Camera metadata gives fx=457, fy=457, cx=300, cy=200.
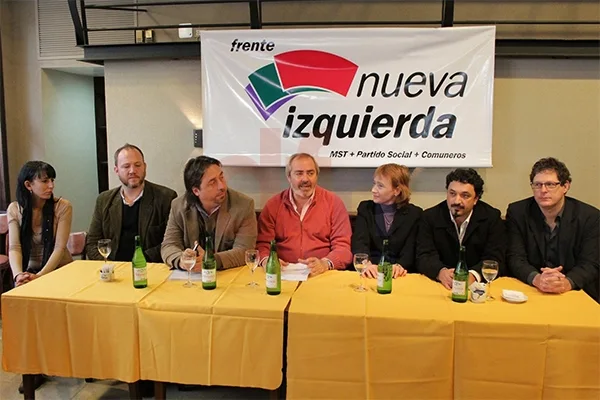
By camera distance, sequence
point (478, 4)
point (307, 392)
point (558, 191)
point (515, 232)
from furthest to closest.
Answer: point (478, 4) < point (515, 232) < point (558, 191) < point (307, 392)

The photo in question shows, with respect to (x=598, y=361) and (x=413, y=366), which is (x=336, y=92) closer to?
(x=413, y=366)

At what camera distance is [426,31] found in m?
2.99

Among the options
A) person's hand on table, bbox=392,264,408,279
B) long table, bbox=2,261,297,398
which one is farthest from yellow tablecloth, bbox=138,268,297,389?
person's hand on table, bbox=392,264,408,279

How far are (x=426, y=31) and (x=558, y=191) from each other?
1.38 meters

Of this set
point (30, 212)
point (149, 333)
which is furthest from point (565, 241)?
point (30, 212)

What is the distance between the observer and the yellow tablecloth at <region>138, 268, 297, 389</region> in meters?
1.80

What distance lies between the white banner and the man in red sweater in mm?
586

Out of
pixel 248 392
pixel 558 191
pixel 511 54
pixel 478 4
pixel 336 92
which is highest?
pixel 478 4

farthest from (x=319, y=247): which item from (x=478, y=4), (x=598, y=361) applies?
(x=478, y=4)

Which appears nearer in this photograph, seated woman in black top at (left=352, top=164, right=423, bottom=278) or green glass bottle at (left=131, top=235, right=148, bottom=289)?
green glass bottle at (left=131, top=235, right=148, bottom=289)

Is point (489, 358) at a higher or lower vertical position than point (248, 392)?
higher

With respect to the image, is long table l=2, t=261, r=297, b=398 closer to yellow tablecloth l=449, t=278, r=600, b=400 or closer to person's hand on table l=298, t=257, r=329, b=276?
person's hand on table l=298, t=257, r=329, b=276

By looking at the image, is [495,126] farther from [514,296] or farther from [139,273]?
[139,273]

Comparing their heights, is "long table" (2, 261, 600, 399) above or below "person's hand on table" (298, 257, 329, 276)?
below
